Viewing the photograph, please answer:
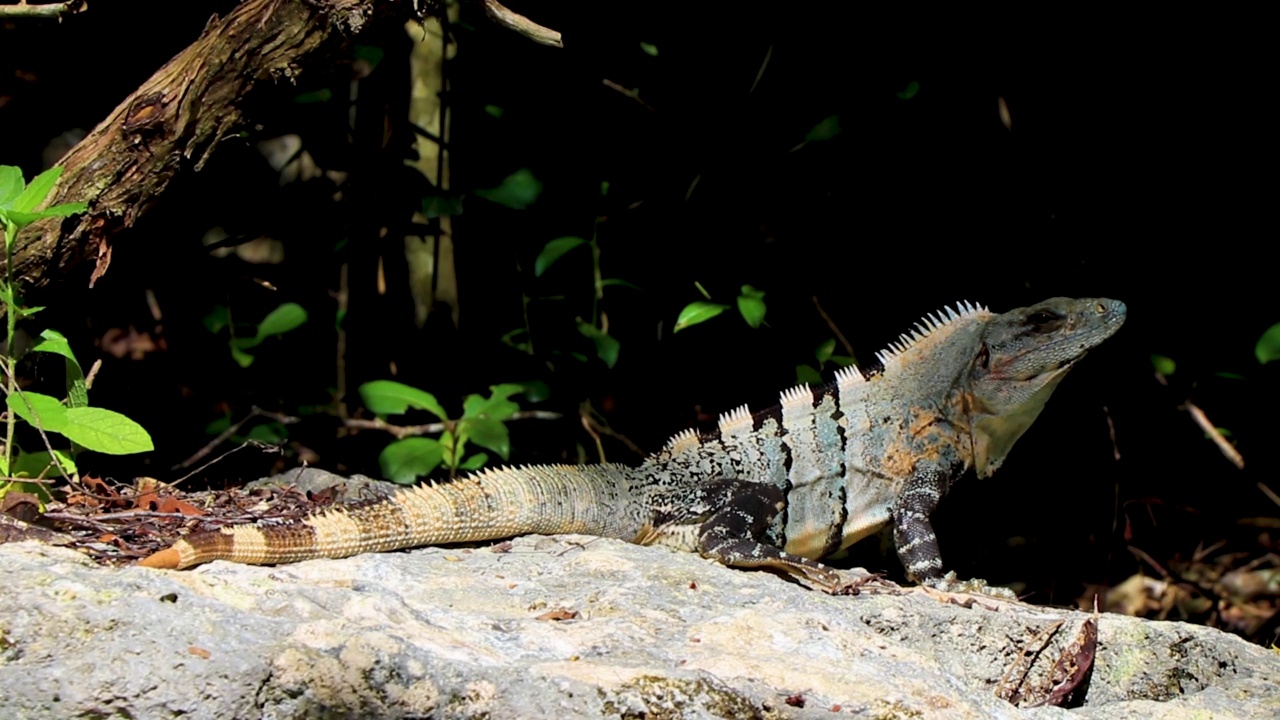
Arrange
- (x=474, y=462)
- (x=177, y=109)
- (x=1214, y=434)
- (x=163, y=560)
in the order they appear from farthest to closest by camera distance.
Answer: (x=1214, y=434) → (x=474, y=462) → (x=177, y=109) → (x=163, y=560)

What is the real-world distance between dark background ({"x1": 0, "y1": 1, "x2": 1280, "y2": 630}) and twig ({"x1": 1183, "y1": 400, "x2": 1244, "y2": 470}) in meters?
0.07

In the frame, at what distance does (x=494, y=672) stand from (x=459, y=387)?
3.56 meters

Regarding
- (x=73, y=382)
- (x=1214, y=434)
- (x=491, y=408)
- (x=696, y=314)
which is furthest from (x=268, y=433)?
(x=1214, y=434)

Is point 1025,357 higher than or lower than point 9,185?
lower

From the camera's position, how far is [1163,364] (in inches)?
222

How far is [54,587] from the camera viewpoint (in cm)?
246

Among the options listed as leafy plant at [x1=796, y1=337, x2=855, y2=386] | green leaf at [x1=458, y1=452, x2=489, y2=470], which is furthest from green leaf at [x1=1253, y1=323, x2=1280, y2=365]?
green leaf at [x1=458, y1=452, x2=489, y2=470]

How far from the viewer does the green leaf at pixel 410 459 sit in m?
4.87

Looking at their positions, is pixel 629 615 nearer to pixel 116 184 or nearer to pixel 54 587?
pixel 54 587

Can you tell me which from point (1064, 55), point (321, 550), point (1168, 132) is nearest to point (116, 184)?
point (321, 550)

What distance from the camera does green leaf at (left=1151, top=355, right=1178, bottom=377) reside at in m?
5.62

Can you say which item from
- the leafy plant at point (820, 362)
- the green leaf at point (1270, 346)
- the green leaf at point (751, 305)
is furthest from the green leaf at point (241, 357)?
the green leaf at point (1270, 346)

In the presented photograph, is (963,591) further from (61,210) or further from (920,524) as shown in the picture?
(61,210)

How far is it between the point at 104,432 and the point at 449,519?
0.91 metres
